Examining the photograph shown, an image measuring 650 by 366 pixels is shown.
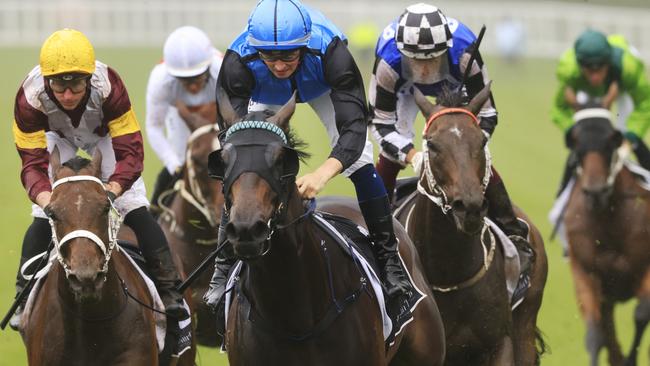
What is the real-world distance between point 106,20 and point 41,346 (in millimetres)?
30709

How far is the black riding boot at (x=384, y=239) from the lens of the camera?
22.7 feet

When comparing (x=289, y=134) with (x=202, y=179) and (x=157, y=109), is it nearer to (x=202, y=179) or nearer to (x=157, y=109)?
(x=202, y=179)

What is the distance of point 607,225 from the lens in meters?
10.6

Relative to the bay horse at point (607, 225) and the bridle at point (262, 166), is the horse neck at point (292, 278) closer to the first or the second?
the bridle at point (262, 166)

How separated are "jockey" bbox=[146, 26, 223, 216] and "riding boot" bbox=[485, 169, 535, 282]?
292 cm

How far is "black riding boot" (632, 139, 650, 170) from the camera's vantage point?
10.9 meters

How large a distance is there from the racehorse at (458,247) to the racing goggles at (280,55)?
4.32 ft

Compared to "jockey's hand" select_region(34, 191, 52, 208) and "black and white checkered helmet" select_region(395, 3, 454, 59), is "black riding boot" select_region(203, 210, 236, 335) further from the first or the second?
"black and white checkered helmet" select_region(395, 3, 454, 59)

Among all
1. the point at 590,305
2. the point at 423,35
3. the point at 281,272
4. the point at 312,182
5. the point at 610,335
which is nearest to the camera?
the point at 312,182

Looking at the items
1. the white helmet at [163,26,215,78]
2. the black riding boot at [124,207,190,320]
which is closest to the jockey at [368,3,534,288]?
the black riding boot at [124,207,190,320]

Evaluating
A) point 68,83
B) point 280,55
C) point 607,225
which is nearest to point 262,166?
point 280,55

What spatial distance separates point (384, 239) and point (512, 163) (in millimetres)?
17385

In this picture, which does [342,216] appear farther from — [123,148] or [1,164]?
[1,164]

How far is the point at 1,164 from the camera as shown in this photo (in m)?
23.5
